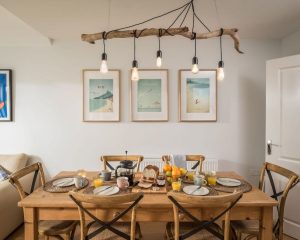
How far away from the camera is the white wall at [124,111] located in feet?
10.4

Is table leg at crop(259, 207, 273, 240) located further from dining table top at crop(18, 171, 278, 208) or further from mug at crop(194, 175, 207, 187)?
mug at crop(194, 175, 207, 187)

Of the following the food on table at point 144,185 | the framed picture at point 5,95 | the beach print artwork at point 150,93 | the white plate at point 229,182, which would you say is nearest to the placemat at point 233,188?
the white plate at point 229,182

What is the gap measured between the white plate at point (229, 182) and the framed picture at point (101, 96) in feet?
5.45

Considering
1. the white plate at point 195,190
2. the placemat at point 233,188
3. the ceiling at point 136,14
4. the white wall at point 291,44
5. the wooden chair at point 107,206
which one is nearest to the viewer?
the wooden chair at point 107,206

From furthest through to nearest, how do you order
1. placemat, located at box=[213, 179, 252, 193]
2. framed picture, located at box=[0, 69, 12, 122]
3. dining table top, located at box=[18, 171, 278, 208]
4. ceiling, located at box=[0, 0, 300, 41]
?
framed picture, located at box=[0, 69, 12, 122], ceiling, located at box=[0, 0, 300, 41], placemat, located at box=[213, 179, 252, 193], dining table top, located at box=[18, 171, 278, 208]

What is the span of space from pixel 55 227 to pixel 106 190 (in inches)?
20.5

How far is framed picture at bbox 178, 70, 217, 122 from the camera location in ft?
10.3

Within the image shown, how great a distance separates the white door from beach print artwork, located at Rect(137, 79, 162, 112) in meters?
1.38

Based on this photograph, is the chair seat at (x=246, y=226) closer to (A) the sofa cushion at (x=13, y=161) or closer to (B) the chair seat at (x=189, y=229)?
(B) the chair seat at (x=189, y=229)

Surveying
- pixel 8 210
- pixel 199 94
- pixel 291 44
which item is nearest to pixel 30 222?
pixel 8 210

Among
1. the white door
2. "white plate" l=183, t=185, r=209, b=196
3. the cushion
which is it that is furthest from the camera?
the cushion

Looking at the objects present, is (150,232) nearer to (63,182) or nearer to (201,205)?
(63,182)

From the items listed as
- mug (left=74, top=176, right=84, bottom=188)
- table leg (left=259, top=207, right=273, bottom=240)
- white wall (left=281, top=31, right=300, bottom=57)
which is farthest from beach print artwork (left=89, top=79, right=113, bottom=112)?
white wall (left=281, top=31, right=300, bottom=57)

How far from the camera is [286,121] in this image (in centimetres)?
255
